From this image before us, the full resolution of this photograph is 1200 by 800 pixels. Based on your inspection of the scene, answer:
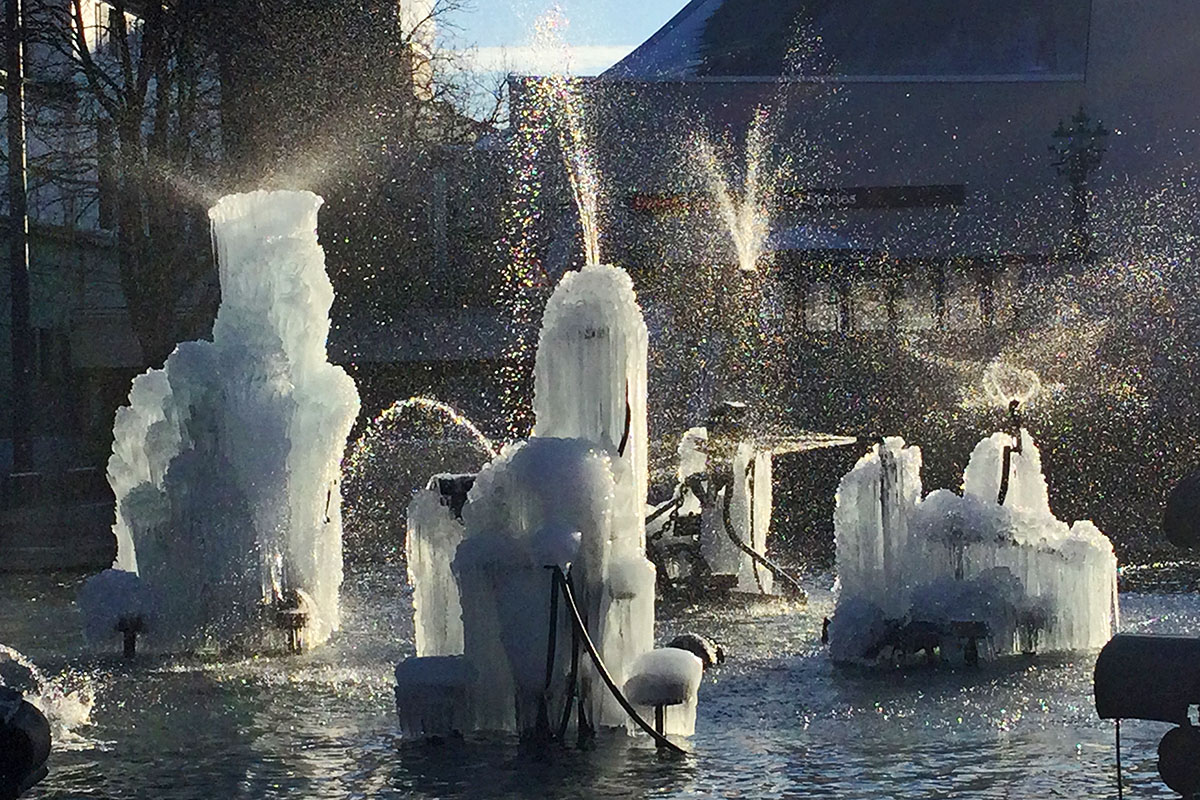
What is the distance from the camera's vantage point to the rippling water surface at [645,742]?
27.3 ft

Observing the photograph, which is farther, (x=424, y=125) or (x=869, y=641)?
(x=424, y=125)

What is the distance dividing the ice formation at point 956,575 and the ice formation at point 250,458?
360cm

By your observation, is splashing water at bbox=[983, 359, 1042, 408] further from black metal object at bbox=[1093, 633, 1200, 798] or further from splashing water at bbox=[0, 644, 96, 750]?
black metal object at bbox=[1093, 633, 1200, 798]

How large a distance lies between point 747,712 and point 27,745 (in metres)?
5.14

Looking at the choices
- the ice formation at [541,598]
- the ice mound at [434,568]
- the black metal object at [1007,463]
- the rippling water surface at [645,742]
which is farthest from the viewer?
the black metal object at [1007,463]

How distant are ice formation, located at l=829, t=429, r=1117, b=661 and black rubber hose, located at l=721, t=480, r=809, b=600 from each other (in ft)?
8.29

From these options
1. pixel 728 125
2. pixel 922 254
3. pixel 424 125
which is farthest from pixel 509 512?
pixel 728 125

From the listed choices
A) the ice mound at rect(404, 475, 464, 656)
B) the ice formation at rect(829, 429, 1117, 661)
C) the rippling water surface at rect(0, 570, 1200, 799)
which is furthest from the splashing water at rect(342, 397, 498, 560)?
the ice mound at rect(404, 475, 464, 656)

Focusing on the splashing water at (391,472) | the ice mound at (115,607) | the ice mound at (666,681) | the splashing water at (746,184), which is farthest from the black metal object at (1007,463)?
the splashing water at (746,184)

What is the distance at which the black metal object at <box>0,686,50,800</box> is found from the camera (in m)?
5.78

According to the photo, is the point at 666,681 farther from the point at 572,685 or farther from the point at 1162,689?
the point at 1162,689

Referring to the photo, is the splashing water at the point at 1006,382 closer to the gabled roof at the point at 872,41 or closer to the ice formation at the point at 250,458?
the ice formation at the point at 250,458

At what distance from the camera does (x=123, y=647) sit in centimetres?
1307

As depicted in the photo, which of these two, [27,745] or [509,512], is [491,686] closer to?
[509,512]
